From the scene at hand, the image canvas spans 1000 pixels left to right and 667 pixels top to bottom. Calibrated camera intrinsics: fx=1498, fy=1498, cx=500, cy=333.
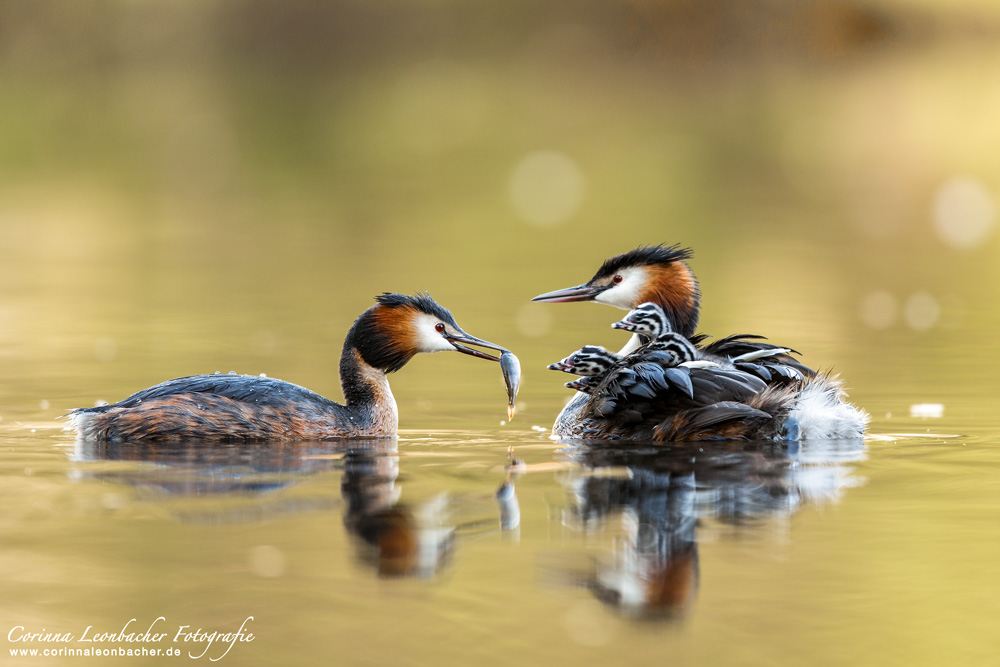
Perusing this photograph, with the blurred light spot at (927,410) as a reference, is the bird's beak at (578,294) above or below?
above

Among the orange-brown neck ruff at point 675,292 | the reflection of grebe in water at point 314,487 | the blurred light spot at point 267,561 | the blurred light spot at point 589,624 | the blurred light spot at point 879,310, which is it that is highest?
the blurred light spot at point 879,310

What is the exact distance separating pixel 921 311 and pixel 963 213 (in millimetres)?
8927

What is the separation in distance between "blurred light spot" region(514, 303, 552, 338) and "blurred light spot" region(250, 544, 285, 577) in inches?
238

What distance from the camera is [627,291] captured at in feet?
29.9

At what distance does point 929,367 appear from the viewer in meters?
10.2

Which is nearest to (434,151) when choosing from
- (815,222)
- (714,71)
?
(815,222)

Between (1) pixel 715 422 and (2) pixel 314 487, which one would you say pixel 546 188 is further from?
(2) pixel 314 487

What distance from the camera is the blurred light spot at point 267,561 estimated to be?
5168mm

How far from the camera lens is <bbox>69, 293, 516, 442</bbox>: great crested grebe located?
746cm

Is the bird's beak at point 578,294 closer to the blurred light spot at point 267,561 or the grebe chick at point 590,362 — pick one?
the grebe chick at point 590,362

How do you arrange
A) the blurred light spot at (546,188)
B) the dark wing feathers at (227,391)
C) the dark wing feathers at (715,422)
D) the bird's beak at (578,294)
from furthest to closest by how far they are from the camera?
the blurred light spot at (546,188), the bird's beak at (578,294), the dark wing feathers at (227,391), the dark wing feathers at (715,422)

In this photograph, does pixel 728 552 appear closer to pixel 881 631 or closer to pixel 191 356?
pixel 881 631

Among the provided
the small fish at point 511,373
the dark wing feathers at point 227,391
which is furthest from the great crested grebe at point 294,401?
the small fish at point 511,373

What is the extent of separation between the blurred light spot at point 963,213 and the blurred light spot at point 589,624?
14.2 meters
